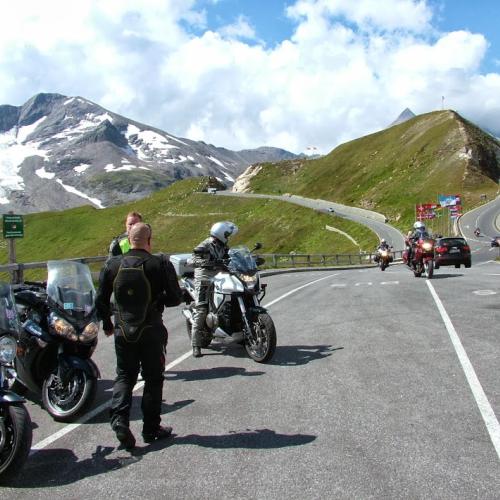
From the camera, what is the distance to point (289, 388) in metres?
6.75

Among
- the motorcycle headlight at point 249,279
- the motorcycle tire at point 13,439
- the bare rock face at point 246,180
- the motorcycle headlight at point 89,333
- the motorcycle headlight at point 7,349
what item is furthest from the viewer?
the bare rock face at point 246,180

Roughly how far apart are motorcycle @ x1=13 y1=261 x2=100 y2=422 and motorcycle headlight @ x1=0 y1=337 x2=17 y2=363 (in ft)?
3.81

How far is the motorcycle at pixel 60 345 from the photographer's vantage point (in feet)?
19.7

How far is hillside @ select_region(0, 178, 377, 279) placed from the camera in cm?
7956

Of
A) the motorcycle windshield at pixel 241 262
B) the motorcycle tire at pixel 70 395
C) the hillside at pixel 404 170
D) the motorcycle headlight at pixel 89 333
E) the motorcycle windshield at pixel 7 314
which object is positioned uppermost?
the hillside at pixel 404 170

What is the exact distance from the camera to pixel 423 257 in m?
19.6

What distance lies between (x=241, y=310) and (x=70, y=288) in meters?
2.60

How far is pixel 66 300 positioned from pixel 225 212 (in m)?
102

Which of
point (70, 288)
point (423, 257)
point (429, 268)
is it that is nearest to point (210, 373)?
point (70, 288)

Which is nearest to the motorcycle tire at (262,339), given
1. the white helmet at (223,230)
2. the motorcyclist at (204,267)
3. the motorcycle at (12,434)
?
the motorcyclist at (204,267)

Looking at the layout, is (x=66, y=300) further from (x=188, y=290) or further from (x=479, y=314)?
(x=479, y=314)

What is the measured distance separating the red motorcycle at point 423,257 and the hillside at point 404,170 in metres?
62.6

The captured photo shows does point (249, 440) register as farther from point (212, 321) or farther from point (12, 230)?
point (12, 230)

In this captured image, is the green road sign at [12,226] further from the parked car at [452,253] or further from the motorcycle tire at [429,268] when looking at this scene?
the parked car at [452,253]
